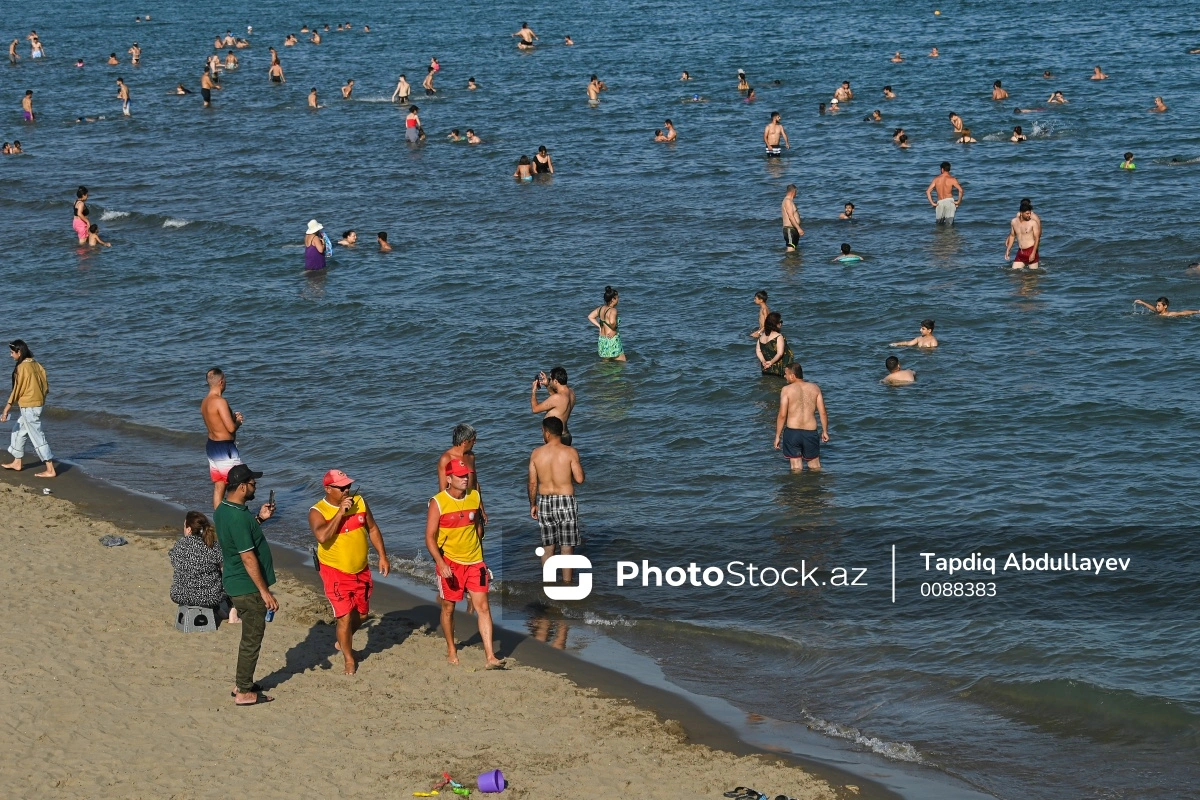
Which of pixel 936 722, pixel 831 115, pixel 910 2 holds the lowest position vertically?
pixel 936 722

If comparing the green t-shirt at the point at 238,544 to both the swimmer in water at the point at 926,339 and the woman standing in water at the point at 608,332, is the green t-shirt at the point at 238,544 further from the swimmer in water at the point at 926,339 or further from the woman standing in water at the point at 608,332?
the swimmer in water at the point at 926,339

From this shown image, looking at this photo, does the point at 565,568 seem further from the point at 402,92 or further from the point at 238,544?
the point at 402,92

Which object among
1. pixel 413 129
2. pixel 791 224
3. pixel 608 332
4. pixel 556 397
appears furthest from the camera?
pixel 413 129

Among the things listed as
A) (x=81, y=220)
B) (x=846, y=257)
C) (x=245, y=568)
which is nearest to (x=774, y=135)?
(x=846, y=257)

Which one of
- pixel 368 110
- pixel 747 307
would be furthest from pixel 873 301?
pixel 368 110

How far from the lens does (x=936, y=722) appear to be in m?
10.4

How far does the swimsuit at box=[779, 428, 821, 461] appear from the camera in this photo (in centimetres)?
1534

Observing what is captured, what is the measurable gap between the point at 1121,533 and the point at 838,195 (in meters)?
17.0

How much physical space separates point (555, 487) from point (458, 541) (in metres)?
2.05

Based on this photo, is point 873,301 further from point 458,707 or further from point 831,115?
point 831,115

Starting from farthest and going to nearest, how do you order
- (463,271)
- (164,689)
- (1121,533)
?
(463,271)
(1121,533)
(164,689)

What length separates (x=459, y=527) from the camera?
33.9 ft

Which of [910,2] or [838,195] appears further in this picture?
[910,2]

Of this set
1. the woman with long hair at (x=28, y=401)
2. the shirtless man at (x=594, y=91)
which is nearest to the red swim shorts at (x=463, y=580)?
the woman with long hair at (x=28, y=401)
